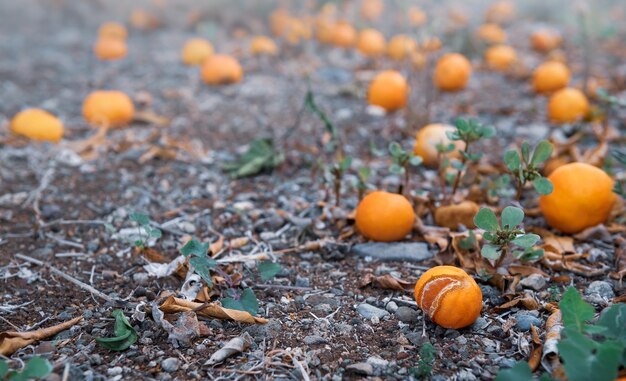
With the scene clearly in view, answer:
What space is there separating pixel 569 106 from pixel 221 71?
9.82ft

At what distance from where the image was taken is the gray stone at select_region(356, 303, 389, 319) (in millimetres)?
2521

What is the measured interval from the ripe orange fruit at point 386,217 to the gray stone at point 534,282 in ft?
2.03

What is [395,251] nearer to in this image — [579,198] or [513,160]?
[513,160]

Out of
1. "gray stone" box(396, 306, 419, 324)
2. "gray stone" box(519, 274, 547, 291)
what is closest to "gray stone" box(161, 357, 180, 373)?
"gray stone" box(396, 306, 419, 324)

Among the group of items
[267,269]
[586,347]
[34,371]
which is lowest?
[267,269]

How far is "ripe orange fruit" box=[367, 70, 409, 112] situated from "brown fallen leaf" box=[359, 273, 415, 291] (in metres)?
2.47

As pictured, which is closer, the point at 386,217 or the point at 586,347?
the point at 586,347

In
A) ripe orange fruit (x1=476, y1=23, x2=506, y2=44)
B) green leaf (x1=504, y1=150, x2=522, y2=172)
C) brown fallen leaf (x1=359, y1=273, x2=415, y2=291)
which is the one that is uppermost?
green leaf (x1=504, y1=150, x2=522, y2=172)

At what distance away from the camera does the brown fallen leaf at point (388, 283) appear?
8.81 ft

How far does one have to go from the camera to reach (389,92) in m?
4.91

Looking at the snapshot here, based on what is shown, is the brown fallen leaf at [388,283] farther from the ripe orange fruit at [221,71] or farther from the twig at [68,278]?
the ripe orange fruit at [221,71]

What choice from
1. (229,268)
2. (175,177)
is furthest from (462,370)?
(175,177)

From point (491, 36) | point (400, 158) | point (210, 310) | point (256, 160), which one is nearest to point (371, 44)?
point (491, 36)

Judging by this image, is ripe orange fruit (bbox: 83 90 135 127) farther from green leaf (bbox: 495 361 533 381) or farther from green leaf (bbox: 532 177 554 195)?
green leaf (bbox: 495 361 533 381)
